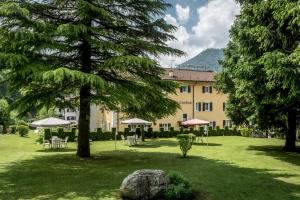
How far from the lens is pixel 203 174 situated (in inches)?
656

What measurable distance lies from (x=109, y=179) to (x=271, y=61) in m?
10.2

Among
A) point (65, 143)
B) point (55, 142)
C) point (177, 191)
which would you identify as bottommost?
point (177, 191)

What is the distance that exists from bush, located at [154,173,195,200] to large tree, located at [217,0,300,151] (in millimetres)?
7337

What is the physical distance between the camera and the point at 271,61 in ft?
61.4

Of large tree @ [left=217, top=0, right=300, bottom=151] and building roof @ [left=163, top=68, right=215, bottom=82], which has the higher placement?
building roof @ [left=163, top=68, right=215, bottom=82]

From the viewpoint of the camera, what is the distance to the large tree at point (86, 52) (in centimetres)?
1716

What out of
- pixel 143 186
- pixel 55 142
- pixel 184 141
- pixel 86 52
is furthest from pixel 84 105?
pixel 55 142

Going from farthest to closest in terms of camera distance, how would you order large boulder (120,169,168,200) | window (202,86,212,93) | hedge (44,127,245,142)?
window (202,86,212,93) < hedge (44,127,245,142) < large boulder (120,169,168,200)

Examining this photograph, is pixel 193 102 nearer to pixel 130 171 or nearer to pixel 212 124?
pixel 212 124

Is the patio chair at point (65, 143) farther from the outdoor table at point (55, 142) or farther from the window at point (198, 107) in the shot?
the window at point (198, 107)

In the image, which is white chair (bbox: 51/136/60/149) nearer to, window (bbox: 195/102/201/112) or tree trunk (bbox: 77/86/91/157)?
tree trunk (bbox: 77/86/91/157)

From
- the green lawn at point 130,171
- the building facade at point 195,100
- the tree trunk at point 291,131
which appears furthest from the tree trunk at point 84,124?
the building facade at point 195,100

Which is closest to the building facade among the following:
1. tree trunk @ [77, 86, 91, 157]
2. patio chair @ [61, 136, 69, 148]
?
patio chair @ [61, 136, 69, 148]

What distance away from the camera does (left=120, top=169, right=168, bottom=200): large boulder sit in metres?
11.9
